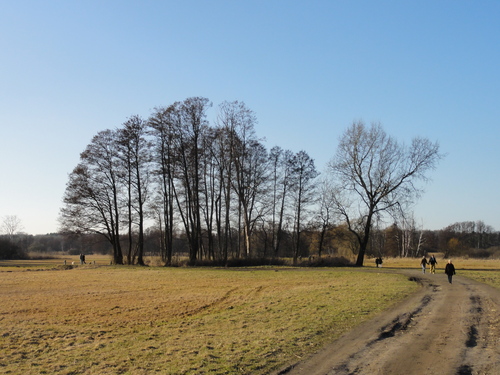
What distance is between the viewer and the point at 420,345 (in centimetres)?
996

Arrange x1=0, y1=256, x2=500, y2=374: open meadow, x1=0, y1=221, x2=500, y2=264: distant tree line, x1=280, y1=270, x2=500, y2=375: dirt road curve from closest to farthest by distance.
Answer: x1=280, y1=270, x2=500, y2=375: dirt road curve, x1=0, y1=256, x2=500, y2=374: open meadow, x1=0, y1=221, x2=500, y2=264: distant tree line

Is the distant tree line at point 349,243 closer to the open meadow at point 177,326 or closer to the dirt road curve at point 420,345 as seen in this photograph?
the open meadow at point 177,326

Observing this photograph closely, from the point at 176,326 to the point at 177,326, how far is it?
34 mm

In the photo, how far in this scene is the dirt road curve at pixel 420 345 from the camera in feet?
27.1

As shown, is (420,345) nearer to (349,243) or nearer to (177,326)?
(177,326)

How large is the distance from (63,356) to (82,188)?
40.1 meters

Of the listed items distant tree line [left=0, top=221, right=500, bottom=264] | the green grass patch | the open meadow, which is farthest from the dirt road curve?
distant tree line [left=0, top=221, right=500, bottom=264]

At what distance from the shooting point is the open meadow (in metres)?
9.56

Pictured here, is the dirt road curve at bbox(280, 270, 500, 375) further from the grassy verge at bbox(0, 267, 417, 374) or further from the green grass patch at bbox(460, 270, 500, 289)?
the green grass patch at bbox(460, 270, 500, 289)

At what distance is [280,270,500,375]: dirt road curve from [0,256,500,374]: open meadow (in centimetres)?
62

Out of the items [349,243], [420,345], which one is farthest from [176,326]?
[349,243]

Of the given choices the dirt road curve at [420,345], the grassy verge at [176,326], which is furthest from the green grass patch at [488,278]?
the dirt road curve at [420,345]

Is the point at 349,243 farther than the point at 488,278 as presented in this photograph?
Yes

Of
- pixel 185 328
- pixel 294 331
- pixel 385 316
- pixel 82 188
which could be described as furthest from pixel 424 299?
pixel 82 188
